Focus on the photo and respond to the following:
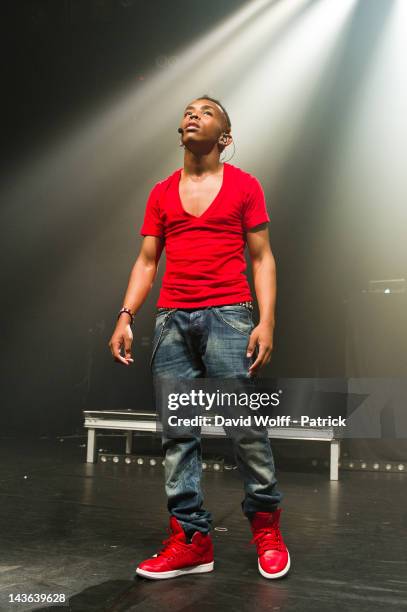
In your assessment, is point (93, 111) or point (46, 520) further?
point (93, 111)

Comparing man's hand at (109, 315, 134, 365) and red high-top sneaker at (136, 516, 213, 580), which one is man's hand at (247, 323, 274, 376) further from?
red high-top sneaker at (136, 516, 213, 580)

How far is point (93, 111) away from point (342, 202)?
2.49 m

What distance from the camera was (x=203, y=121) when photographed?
189 centimetres

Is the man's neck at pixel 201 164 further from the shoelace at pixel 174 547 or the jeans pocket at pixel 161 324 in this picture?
the shoelace at pixel 174 547

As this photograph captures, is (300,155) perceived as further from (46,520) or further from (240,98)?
(46,520)

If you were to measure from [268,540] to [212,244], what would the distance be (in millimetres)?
860

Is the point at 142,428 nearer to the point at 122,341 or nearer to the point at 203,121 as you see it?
the point at 122,341

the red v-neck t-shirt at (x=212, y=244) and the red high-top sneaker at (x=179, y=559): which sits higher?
the red v-neck t-shirt at (x=212, y=244)

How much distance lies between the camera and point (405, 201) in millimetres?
6008

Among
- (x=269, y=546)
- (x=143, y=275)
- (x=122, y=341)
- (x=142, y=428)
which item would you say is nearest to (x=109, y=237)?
(x=142, y=428)

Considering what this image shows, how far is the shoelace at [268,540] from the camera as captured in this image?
1.84 meters

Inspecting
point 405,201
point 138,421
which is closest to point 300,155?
point 405,201

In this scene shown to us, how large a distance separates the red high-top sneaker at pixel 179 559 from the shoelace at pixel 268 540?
0.48 ft

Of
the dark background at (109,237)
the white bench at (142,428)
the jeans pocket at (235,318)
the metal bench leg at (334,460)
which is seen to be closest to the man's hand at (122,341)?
the jeans pocket at (235,318)
